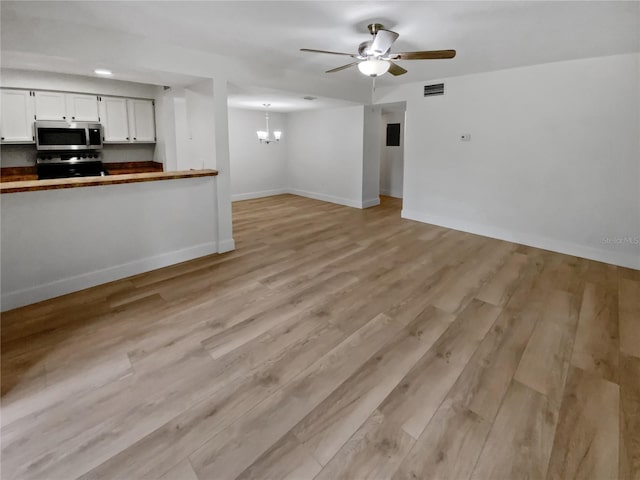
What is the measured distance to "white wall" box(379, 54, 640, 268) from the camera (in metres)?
3.96

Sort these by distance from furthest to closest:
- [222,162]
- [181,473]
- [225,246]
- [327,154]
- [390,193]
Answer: [390,193]
[327,154]
[225,246]
[222,162]
[181,473]

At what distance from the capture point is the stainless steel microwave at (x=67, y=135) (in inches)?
211

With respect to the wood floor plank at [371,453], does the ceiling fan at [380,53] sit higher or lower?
higher

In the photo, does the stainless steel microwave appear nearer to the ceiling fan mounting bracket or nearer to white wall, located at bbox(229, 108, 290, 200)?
white wall, located at bbox(229, 108, 290, 200)

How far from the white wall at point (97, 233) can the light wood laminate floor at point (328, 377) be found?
20 centimetres

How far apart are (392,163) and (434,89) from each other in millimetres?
3163

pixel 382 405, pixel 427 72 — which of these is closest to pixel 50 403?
pixel 382 405

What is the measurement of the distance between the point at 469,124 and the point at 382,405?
4.81 m

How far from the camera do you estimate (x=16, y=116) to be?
5.18 meters

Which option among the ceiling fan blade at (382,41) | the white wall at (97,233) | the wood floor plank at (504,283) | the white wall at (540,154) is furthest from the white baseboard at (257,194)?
the wood floor plank at (504,283)

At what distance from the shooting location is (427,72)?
498cm

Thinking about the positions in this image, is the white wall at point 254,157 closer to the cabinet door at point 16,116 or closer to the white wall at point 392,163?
the white wall at point 392,163

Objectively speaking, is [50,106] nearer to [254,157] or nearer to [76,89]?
[76,89]

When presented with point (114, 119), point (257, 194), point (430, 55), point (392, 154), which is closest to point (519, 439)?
point (430, 55)
